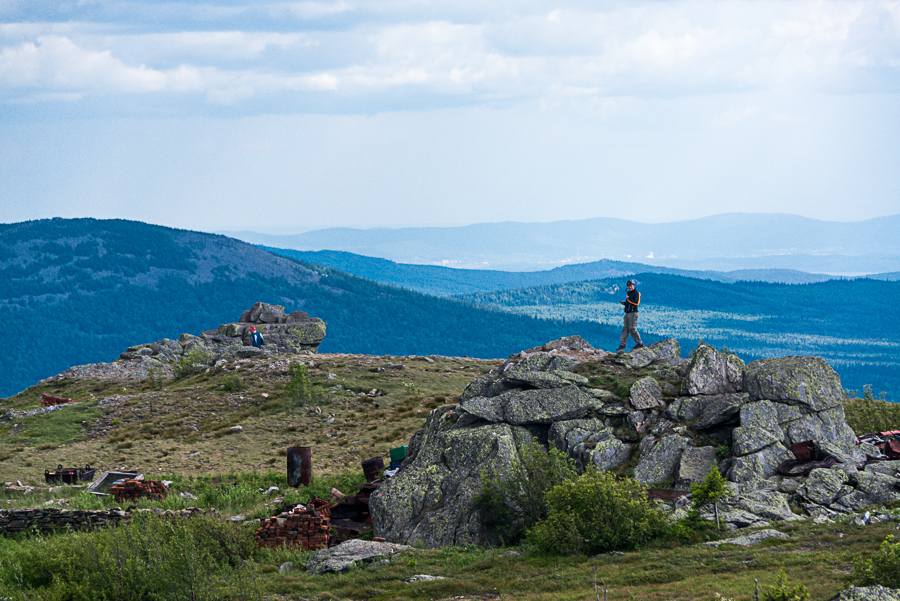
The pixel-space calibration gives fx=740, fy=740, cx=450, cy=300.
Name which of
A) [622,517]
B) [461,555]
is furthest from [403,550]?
[622,517]

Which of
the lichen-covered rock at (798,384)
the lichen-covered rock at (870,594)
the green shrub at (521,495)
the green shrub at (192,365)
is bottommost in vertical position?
the green shrub at (192,365)

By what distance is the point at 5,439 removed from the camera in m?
40.7

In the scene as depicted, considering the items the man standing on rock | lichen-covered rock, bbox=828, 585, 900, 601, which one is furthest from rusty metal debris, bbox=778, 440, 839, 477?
lichen-covered rock, bbox=828, 585, 900, 601

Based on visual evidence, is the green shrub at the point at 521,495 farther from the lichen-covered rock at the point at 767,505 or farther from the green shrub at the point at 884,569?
the green shrub at the point at 884,569

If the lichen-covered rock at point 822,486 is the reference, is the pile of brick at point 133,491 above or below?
below

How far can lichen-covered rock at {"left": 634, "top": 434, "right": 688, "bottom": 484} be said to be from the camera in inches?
860

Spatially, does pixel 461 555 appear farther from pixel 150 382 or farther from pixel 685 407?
pixel 150 382

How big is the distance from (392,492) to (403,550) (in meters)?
3.57

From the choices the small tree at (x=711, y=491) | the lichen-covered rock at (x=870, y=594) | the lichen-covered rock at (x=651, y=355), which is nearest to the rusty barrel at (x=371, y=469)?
the lichen-covered rock at (x=651, y=355)

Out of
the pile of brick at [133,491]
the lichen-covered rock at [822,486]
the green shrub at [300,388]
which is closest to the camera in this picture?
the lichen-covered rock at [822,486]

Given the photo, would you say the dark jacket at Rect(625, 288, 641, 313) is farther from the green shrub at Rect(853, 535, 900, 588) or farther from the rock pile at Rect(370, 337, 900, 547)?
the green shrub at Rect(853, 535, 900, 588)

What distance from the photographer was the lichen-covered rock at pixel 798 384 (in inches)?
920

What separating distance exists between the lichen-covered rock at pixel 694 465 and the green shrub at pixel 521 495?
3160mm

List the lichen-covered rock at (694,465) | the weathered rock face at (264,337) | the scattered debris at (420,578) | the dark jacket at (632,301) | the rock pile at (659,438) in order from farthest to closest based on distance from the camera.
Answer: the weathered rock face at (264,337) < the dark jacket at (632,301) < the lichen-covered rock at (694,465) < the rock pile at (659,438) < the scattered debris at (420,578)
